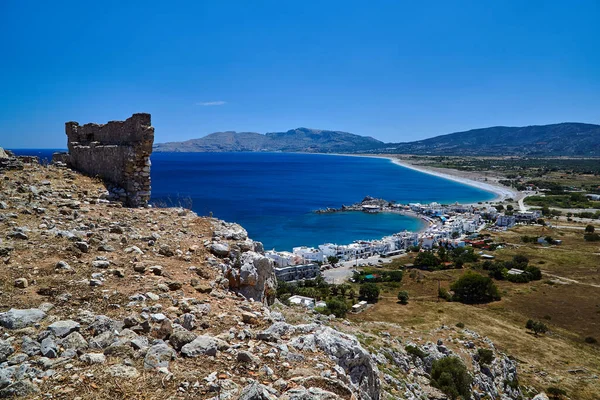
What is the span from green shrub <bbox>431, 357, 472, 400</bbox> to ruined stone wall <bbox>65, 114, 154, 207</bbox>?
1652 centimetres

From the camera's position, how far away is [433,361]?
787 inches

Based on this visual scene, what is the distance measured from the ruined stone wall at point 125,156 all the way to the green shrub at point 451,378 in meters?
16.5

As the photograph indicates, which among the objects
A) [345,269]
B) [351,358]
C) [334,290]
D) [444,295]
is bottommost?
[345,269]

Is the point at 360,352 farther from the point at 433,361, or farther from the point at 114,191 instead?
the point at 433,361

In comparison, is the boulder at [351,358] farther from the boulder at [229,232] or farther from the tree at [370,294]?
the tree at [370,294]

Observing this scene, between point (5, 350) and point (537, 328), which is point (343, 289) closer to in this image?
point (537, 328)

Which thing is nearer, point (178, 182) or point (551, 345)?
point (551, 345)

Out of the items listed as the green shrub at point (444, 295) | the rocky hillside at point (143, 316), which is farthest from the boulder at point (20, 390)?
the green shrub at point (444, 295)

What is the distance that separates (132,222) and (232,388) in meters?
7.23

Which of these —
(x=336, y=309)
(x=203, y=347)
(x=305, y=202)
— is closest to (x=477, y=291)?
(x=336, y=309)

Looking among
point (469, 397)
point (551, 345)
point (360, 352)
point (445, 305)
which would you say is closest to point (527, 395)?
point (469, 397)

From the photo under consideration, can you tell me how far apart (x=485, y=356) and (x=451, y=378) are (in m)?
6.47

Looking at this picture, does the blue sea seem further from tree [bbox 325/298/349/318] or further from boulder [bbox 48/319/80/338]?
boulder [bbox 48/319/80/338]

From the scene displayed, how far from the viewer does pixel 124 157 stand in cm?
1329
